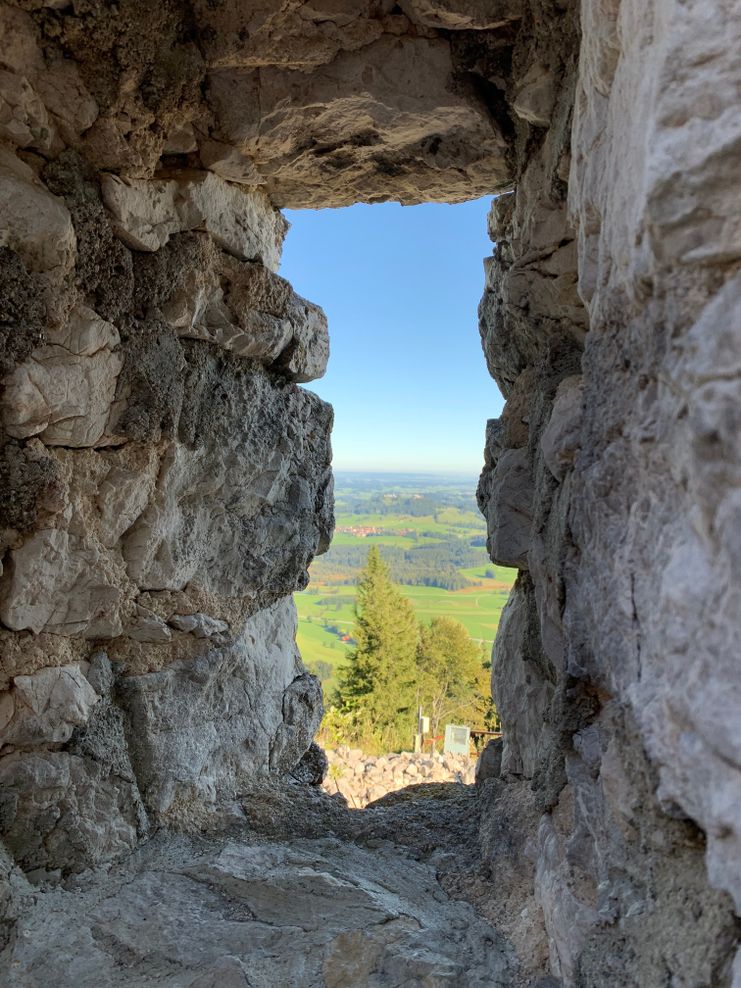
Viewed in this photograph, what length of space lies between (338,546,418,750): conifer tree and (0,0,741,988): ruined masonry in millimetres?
8797

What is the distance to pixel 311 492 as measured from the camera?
12.6ft

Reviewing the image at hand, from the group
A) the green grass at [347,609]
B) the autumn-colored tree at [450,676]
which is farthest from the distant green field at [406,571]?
the autumn-colored tree at [450,676]

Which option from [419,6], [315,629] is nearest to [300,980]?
[419,6]

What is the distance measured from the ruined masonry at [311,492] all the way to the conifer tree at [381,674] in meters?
8.80

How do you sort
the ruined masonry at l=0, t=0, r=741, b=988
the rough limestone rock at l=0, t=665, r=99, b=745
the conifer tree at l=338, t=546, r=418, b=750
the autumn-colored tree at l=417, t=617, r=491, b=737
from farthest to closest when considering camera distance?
the autumn-colored tree at l=417, t=617, r=491, b=737 → the conifer tree at l=338, t=546, r=418, b=750 → the rough limestone rock at l=0, t=665, r=99, b=745 → the ruined masonry at l=0, t=0, r=741, b=988

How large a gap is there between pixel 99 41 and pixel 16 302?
99cm

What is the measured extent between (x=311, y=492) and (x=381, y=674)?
9.58m

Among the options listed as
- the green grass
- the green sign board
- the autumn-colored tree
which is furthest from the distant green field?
the green sign board

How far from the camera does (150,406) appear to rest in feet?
9.33

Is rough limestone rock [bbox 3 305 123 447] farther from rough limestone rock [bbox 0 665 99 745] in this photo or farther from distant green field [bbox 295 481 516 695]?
distant green field [bbox 295 481 516 695]

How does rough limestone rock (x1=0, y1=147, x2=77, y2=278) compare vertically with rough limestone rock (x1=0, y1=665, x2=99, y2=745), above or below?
above

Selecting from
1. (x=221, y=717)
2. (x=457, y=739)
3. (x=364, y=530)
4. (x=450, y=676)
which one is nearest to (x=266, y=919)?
(x=221, y=717)

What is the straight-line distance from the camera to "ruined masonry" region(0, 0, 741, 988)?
1.29 meters

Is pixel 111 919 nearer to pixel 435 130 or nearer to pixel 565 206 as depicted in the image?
pixel 565 206
